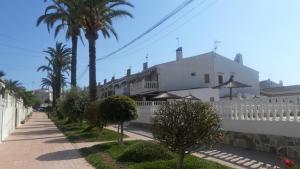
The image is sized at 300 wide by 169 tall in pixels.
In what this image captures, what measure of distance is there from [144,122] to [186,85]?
807 inches

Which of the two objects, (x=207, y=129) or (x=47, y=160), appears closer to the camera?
(x=207, y=129)

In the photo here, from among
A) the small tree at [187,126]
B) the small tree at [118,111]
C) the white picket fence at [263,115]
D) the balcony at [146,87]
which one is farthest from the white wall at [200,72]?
the small tree at [187,126]

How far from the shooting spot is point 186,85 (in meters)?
50.4

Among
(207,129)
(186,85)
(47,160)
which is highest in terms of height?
(186,85)

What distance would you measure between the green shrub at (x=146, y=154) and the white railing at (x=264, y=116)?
3.32m

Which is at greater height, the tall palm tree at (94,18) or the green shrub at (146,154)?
the tall palm tree at (94,18)

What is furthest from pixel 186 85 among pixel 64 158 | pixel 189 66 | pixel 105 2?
pixel 64 158

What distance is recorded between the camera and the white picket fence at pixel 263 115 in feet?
40.1

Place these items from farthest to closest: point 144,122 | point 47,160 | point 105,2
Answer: point 144,122 → point 105,2 → point 47,160

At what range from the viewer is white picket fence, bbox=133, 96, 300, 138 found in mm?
12229

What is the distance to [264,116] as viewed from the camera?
13.8 meters

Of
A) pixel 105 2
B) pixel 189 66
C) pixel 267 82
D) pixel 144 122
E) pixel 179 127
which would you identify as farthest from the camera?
pixel 267 82

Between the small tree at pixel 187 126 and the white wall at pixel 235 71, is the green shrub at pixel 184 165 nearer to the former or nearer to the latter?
the small tree at pixel 187 126

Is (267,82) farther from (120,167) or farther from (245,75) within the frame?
(120,167)
